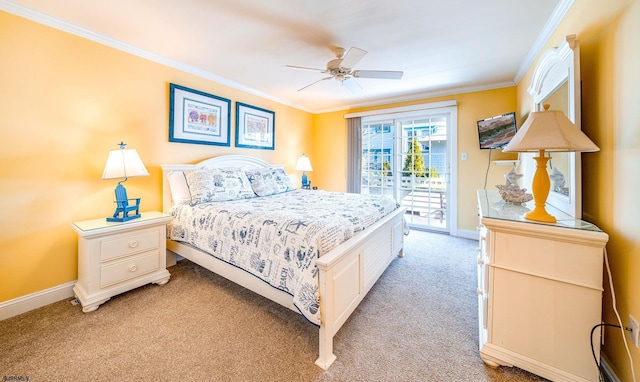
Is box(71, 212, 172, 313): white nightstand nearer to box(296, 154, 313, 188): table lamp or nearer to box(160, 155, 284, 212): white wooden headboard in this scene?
box(160, 155, 284, 212): white wooden headboard

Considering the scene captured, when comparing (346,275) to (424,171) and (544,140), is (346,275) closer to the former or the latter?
(544,140)

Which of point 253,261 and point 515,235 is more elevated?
point 515,235

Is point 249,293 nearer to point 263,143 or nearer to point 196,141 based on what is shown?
point 196,141

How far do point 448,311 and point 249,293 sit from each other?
1746 mm

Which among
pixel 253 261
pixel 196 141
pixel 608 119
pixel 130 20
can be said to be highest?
pixel 130 20

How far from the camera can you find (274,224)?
1.78m

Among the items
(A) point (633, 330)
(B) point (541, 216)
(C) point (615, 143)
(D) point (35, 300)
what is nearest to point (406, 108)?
(C) point (615, 143)

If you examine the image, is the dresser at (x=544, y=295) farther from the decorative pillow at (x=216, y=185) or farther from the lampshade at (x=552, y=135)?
the decorative pillow at (x=216, y=185)

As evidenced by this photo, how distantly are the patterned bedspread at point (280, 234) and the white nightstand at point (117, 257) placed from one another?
29 cm

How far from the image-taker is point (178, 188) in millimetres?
2742

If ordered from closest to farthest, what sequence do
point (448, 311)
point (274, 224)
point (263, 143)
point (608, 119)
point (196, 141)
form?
point (608, 119) < point (274, 224) < point (448, 311) < point (196, 141) < point (263, 143)

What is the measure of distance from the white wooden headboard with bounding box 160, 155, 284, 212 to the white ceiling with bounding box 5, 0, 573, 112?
1.13 m

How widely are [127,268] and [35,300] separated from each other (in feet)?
2.29

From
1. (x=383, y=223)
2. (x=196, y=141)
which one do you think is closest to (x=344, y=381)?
(x=383, y=223)
